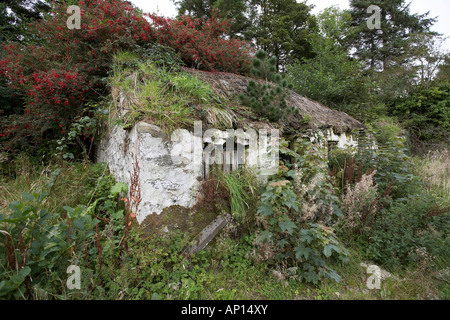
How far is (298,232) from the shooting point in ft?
6.93

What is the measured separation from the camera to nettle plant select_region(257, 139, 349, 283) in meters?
1.92

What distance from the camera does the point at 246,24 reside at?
469 inches

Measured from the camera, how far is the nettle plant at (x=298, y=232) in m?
1.92

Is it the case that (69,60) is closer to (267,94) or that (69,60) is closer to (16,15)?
(267,94)

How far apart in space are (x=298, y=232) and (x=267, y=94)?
7.76ft

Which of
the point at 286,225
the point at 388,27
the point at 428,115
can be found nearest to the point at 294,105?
the point at 286,225

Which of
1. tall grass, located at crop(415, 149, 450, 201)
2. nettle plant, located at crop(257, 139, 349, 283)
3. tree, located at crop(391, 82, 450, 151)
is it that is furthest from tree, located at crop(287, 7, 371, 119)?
nettle plant, located at crop(257, 139, 349, 283)

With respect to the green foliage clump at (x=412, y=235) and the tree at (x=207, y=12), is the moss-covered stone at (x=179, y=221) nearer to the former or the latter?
the green foliage clump at (x=412, y=235)

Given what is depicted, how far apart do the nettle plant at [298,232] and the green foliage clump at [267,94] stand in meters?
1.51

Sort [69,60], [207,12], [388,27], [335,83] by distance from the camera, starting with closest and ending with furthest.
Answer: [69,60] < [335,83] < [207,12] < [388,27]

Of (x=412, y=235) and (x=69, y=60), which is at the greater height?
(x=69, y=60)

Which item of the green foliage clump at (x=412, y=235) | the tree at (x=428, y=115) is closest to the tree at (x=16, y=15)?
the green foliage clump at (x=412, y=235)
